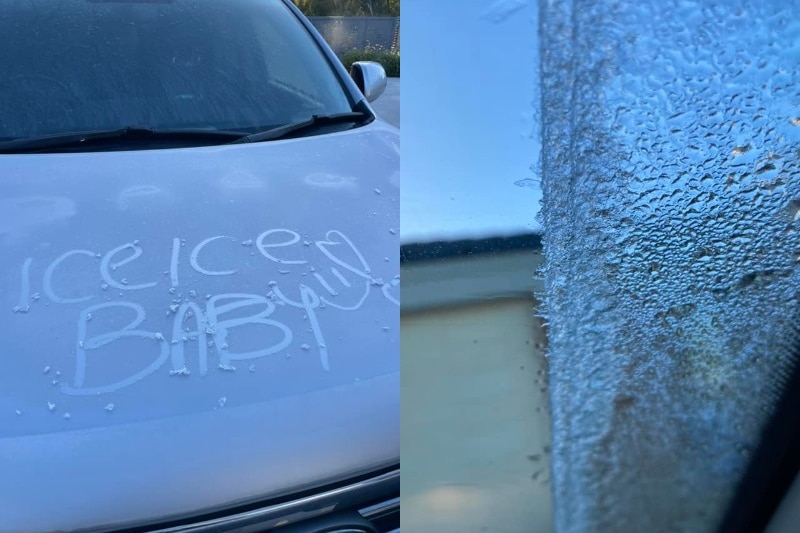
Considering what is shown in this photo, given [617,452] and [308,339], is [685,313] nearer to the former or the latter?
[617,452]

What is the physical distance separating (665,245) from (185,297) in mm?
1015

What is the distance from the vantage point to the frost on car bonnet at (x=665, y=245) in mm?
834

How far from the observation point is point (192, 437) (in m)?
1.30

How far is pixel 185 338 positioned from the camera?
148 centimetres

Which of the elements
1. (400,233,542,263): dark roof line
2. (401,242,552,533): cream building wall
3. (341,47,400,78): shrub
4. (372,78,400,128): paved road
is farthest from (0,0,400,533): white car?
(341,47,400,78): shrub

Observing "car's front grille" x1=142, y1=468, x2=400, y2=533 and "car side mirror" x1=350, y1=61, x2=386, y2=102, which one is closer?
"car's front grille" x1=142, y1=468, x2=400, y2=533

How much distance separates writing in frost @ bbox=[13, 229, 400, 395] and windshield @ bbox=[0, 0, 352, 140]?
0.77 meters

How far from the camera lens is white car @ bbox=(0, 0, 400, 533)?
1280 millimetres

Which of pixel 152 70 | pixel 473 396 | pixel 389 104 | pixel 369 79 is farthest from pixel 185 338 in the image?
pixel 389 104

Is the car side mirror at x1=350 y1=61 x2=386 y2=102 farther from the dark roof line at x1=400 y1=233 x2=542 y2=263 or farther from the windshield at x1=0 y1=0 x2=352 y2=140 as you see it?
the dark roof line at x1=400 y1=233 x2=542 y2=263

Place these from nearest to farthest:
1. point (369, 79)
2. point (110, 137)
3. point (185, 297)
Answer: point (185, 297) → point (110, 137) → point (369, 79)

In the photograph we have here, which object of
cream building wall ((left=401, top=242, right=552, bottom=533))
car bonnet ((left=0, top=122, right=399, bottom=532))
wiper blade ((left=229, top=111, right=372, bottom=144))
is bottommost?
car bonnet ((left=0, top=122, right=399, bottom=532))

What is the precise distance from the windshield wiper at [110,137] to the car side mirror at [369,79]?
897mm

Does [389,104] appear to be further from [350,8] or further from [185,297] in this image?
[350,8]
